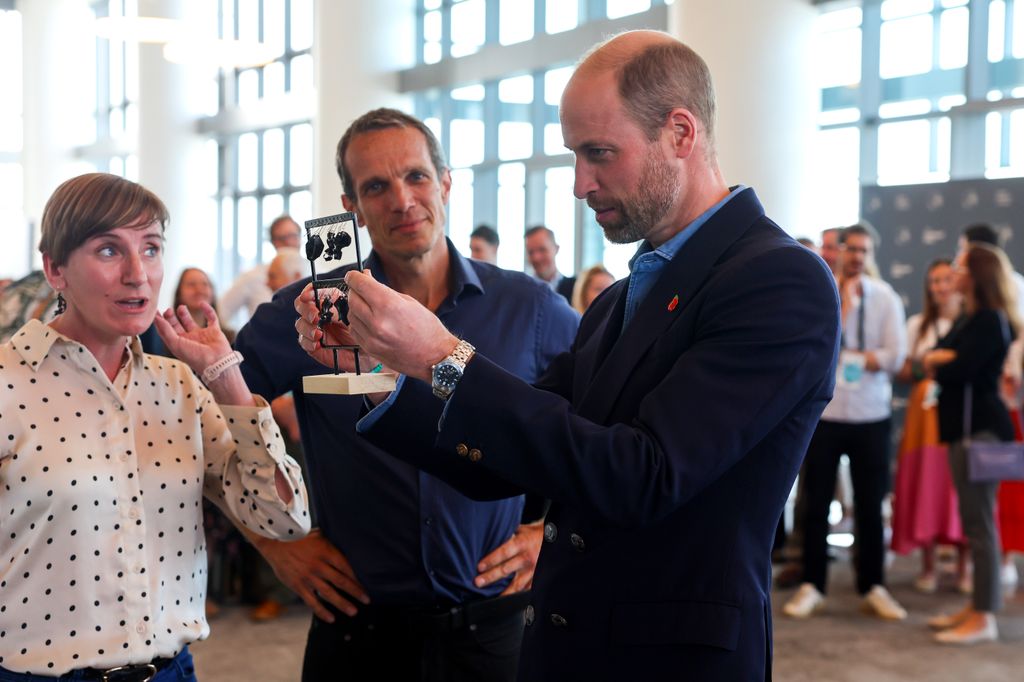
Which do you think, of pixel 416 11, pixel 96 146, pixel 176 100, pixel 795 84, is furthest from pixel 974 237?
pixel 96 146

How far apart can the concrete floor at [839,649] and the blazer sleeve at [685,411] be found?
3.41 m

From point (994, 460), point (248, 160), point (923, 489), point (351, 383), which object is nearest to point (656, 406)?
point (351, 383)

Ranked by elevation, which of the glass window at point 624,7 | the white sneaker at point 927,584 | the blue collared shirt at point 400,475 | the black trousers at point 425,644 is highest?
the glass window at point 624,7

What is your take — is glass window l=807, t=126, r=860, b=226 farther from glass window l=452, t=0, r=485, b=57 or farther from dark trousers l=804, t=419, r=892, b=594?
glass window l=452, t=0, r=485, b=57

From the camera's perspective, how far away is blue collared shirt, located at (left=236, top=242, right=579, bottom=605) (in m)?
2.13

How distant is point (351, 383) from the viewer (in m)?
1.57

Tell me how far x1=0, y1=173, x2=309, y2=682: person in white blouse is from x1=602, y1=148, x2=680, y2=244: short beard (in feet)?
2.49

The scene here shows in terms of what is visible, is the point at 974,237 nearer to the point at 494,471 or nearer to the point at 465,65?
the point at 494,471

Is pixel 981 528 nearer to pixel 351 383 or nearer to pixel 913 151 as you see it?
pixel 351 383

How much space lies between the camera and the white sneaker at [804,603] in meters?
5.54

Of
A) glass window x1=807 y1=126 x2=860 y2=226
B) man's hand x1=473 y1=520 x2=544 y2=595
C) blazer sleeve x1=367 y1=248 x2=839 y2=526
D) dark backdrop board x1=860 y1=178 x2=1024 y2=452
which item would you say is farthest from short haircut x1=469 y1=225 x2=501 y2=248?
blazer sleeve x1=367 y1=248 x2=839 y2=526

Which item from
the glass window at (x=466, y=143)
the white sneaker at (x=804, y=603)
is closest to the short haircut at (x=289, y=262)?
the white sneaker at (x=804, y=603)

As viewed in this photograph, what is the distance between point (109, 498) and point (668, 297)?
1011 mm

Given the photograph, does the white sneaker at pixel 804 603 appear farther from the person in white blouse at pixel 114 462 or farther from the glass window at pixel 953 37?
the glass window at pixel 953 37
